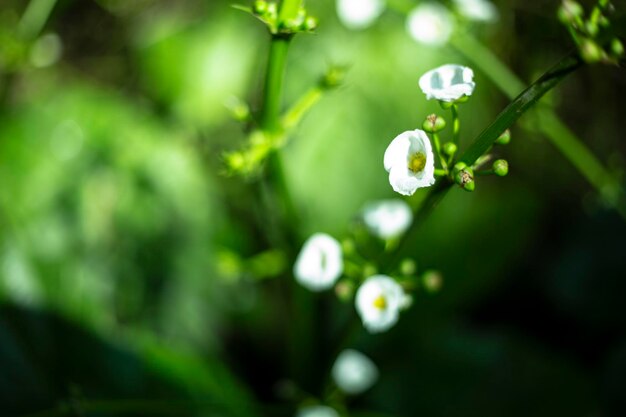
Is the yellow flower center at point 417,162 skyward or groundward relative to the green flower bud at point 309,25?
groundward

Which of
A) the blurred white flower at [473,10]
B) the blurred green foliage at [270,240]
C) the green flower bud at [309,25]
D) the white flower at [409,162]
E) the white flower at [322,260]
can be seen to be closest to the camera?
the white flower at [409,162]

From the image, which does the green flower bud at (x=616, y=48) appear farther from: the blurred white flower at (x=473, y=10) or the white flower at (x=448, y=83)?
the blurred white flower at (x=473, y=10)

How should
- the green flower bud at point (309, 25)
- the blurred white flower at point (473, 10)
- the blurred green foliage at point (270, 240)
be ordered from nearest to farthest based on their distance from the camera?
the green flower bud at point (309, 25) → the blurred white flower at point (473, 10) → the blurred green foliage at point (270, 240)

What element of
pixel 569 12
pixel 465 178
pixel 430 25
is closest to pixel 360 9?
pixel 430 25

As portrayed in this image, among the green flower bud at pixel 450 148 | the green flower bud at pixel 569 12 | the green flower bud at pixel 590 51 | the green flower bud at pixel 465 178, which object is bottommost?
the green flower bud at pixel 465 178

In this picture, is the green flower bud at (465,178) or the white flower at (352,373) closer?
the green flower bud at (465,178)

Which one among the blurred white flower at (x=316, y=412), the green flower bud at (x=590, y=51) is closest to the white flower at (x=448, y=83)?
the green flower bud at (x=590, y=51)

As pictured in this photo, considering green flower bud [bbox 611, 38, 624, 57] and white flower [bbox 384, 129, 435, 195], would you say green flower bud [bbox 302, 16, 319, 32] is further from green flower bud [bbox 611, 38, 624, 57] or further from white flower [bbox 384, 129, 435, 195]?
green flower bud [bbox 611, 38, 624, 57]

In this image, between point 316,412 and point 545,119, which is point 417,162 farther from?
point 545,119
